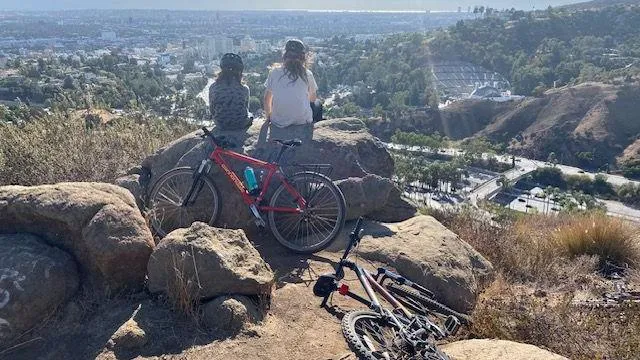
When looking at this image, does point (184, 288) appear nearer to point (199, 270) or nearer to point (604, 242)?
point (199, 270)

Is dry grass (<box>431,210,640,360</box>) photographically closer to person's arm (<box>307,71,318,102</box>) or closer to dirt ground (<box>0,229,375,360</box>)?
dirt ground (<box>0,229,375,360</box>)

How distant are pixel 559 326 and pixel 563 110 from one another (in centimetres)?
6387

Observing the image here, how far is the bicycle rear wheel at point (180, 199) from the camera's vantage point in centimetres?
579

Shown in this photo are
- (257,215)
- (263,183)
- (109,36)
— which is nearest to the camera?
(257,215)

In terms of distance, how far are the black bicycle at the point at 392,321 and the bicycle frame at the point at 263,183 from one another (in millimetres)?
1180

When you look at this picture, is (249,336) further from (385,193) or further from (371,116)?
(371,116)

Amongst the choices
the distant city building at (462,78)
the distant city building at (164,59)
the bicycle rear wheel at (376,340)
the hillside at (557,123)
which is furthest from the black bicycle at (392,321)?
the distant city building at (462,78)

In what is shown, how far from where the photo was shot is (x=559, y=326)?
4406 mm

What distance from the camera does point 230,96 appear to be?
269 inches

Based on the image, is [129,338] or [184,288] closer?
[129,338]

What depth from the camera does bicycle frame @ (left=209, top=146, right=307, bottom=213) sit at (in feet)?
18.7

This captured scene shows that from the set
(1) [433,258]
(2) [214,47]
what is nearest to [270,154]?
(1) [433,258]

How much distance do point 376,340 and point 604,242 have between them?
4.79m

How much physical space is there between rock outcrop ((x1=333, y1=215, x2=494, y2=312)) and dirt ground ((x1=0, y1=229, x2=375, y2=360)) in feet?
4.57
